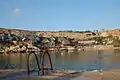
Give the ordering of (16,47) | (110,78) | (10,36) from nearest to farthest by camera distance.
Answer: (110,78) < (16,47) < (10,36)

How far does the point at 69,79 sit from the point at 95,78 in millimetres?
2196

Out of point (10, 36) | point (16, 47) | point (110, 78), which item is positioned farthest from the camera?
point (10, 36)

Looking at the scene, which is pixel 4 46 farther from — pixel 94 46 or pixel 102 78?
pixel 102 78

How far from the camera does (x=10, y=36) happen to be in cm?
19188

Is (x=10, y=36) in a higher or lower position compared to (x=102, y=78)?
higher

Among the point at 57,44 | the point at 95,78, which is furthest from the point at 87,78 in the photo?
the point at 57,44

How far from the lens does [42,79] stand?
26297mm

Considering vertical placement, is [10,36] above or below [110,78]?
above

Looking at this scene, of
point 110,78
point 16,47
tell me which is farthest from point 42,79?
point 16,47

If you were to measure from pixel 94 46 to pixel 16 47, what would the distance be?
5593 cm

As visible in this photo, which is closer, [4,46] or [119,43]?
[4,46]

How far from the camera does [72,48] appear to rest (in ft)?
639

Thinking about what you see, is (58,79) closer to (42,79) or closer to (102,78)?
(42,79)

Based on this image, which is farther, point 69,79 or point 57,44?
point 57,44
